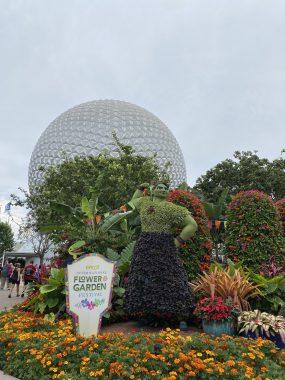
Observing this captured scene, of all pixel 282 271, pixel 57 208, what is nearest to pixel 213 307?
pixel 282 271

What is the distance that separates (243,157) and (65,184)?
1504cm

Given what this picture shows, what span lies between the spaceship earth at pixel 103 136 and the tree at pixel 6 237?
24177 mm

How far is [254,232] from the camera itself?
9086mm

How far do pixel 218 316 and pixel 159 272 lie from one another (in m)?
1.13

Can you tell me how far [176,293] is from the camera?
21.7 ft

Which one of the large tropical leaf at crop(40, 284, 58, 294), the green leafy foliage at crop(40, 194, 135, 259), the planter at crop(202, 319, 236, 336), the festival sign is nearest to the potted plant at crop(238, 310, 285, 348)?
the planter at crop(202, 319, 236, 336)

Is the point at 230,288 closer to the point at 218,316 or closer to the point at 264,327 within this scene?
the point at 218,316

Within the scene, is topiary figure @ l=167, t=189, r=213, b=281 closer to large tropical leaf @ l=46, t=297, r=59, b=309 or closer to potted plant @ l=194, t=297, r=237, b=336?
potted plant @ l=194, t=297, r=237, b=336

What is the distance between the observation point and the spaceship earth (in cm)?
3234

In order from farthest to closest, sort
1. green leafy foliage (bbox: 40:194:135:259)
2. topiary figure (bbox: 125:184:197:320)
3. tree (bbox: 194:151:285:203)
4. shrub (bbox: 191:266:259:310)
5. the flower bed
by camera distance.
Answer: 1. tree (bbox: 194:151:285:203)
2. green leafy foliage (bbox: 40:194:135:259)
3. shrub (bbox: 191:266:259:310)
4. topiary figure (bbox: 125:184:197:320)
5. the flower bed

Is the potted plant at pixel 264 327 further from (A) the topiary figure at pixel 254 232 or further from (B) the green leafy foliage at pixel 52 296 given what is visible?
(B) the green leafy foliage at pixel 52 296

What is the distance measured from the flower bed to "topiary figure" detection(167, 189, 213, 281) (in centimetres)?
315

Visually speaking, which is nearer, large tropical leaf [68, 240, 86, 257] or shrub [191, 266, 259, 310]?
shrub [191, 266, 259, 310]

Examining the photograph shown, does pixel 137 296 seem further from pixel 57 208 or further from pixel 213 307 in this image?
pixel 57 208
